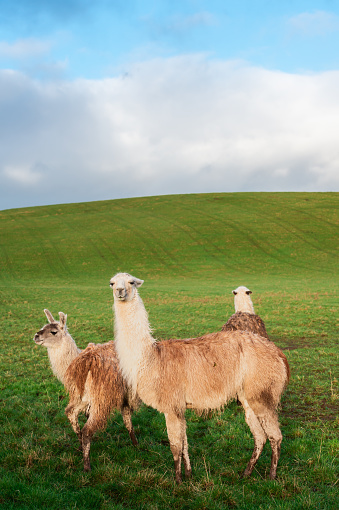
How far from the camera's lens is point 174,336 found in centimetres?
1515

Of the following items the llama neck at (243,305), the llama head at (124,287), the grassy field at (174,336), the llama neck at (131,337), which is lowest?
the grassy field at (174,336)

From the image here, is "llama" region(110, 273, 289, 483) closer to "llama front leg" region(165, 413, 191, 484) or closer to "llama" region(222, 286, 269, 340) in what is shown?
"llama front leg" region(165, 413, 191, 484)

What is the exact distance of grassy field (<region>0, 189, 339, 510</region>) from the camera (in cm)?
459

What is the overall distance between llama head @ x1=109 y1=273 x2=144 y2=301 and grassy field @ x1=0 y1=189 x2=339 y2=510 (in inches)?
92.8

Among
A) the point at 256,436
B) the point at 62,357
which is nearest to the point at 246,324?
the point at 256,436

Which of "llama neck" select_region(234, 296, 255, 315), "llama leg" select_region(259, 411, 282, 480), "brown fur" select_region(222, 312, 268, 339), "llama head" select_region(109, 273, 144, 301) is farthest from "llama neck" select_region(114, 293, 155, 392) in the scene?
"llama neck" select_region(234, 296, 255, 315)

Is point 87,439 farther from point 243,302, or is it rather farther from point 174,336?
point 174,336

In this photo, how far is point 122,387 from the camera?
5.84m

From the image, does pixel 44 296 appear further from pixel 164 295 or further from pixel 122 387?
pixel 122 387

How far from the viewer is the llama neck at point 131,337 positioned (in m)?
5.17

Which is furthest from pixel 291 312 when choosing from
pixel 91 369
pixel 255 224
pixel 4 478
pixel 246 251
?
pixel 255 224

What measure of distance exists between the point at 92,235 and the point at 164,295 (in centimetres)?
3198

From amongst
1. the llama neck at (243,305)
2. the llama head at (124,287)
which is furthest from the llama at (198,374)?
the llama neck at (243,305)

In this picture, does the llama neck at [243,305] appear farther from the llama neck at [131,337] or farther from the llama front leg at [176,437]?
the llama front leg at [176,437]
